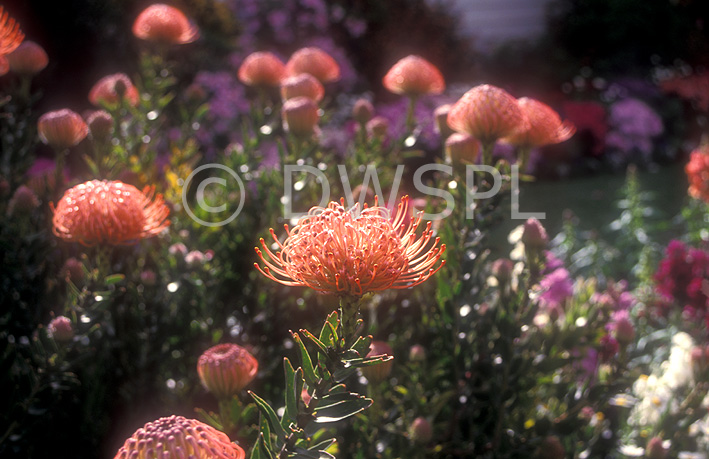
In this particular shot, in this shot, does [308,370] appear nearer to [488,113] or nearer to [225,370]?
[225,370]

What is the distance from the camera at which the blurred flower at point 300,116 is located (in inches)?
78.4

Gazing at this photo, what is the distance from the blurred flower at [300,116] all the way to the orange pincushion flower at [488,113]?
551 millimetres

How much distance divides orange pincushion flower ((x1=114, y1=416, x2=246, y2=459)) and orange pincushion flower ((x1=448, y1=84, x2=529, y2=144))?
111cm

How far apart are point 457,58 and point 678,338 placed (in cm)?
554

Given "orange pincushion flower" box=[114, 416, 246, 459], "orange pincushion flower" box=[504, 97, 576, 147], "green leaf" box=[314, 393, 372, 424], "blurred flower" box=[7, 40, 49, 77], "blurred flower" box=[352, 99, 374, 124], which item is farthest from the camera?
"blurred flower" box=[352, 99, 374, 124]

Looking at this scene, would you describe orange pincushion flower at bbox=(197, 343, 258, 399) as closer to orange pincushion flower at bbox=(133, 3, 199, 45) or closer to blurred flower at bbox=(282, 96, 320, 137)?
blurred flower at bbox=(282, 96, 320, 137)

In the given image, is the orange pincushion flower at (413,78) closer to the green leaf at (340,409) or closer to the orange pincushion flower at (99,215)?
the orange pincushion flower at (99,215)

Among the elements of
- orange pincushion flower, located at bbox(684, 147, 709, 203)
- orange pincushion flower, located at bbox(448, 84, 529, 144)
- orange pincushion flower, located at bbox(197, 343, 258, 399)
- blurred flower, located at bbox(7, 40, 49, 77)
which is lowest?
orange pincushion flower, located at bbox(684, 147, 709, 203)

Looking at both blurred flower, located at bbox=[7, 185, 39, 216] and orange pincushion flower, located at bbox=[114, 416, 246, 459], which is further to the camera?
blurred flower, located at bbox=[7, 185, 39, 216]

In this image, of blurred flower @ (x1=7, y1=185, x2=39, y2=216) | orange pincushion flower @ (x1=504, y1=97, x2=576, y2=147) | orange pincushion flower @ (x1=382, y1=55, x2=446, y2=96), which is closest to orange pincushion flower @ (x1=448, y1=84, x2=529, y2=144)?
orange pincushion flower @ (x1=504, y1=97, x2=576, y2=147)

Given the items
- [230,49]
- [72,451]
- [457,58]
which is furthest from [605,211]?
[72,451]

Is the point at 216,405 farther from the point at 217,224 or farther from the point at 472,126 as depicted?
the point at 472,126

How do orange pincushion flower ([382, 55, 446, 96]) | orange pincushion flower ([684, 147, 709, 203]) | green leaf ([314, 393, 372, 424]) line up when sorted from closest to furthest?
green leaf ([314, 393, 372, 424]) → orange pincushion flower ([382, 55, 446, 96]) → orange pincushion flower ([684, 147, 709, 203])

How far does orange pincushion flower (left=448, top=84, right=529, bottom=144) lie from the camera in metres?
1.61
